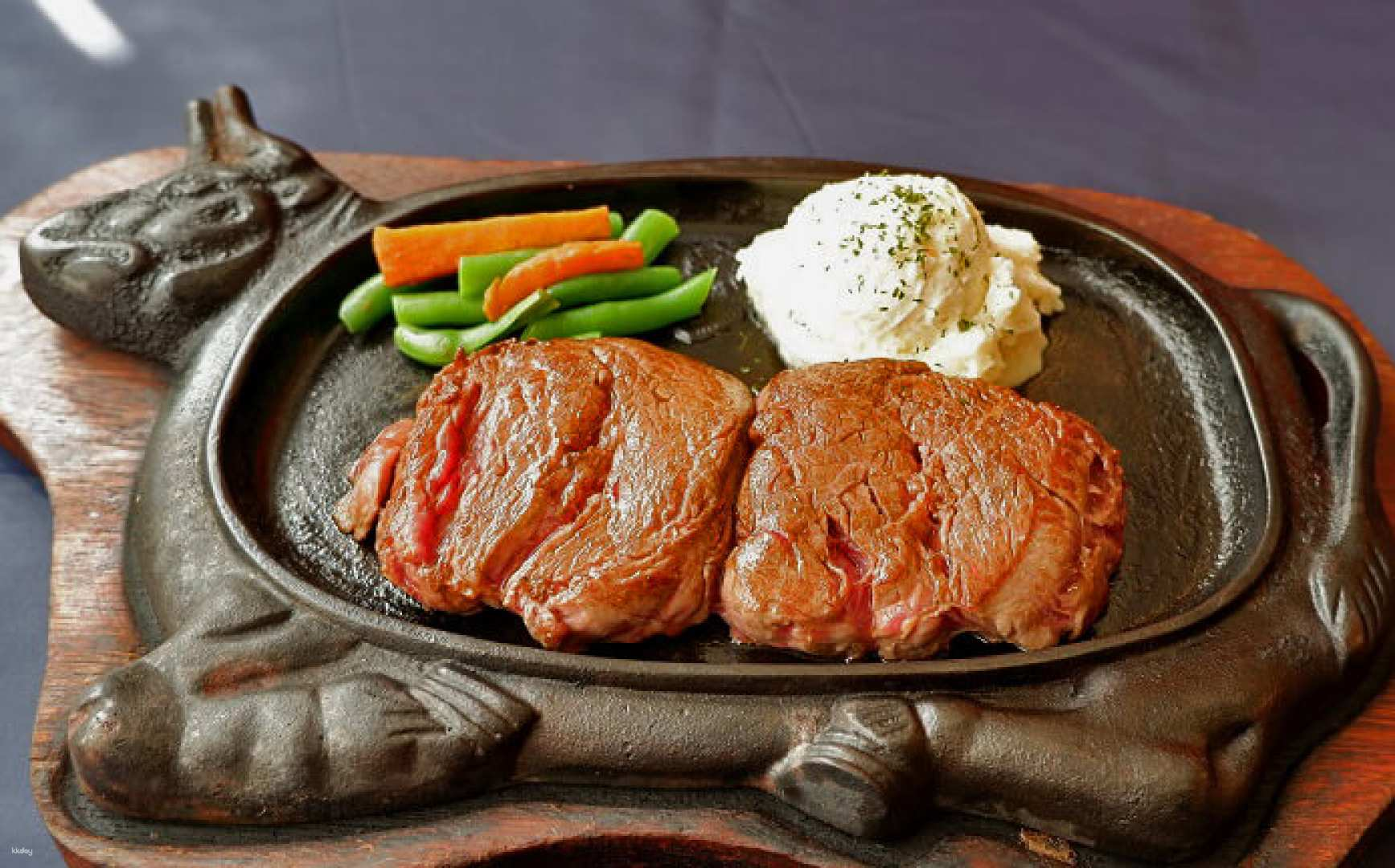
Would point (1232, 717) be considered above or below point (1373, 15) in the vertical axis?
below

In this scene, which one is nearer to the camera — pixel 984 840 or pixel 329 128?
pixel 984 840

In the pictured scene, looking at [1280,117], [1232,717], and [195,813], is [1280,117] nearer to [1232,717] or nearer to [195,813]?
[1232,717]

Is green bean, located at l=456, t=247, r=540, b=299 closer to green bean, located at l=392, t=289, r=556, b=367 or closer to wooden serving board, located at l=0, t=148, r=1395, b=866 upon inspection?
green bean, located at l=392, t=289, r=556, b=367

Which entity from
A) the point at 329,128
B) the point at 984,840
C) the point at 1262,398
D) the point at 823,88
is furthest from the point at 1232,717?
the point at 329,128

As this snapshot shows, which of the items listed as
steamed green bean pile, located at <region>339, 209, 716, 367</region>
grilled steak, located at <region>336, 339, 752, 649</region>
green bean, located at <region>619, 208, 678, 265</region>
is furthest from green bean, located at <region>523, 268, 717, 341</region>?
grilled steak, located at <region>336, 339, 752, 649</region>

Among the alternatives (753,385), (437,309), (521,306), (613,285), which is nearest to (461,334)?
(437,309)

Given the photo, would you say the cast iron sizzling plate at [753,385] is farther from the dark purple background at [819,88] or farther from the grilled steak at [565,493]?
the dark purple background at [819,88]

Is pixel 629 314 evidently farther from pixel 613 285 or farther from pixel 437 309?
pixel 437 309

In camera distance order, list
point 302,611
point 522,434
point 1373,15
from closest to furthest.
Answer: point 302,611 < point 522,434 < point 1373,15
